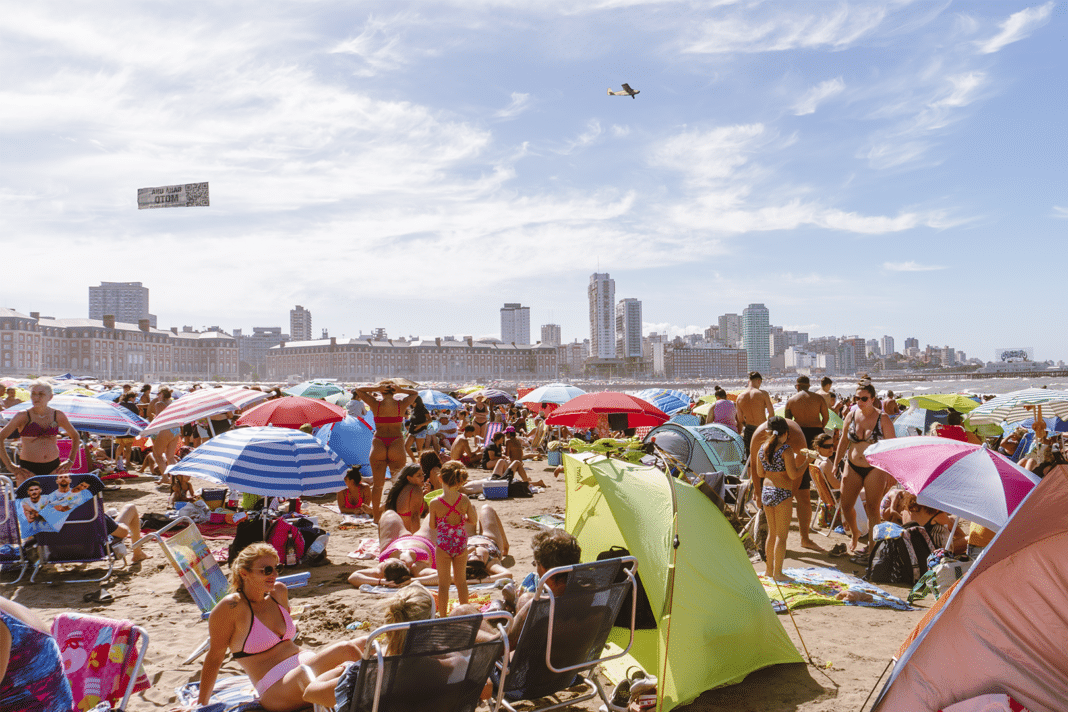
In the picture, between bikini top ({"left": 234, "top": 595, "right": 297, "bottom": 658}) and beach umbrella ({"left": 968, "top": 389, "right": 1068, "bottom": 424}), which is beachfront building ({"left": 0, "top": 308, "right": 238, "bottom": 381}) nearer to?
beach umbrella ({"left": 968, "top": 389, "right": 1068, "bottom": 424})

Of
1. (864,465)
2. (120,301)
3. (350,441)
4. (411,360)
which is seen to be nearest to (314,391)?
(350,441)

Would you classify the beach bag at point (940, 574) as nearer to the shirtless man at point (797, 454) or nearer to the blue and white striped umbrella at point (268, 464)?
the shirtless man at point (797, 454)

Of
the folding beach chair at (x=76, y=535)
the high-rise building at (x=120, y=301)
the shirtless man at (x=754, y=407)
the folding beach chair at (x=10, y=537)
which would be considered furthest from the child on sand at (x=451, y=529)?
the high-rise building at (x=120, y=301)

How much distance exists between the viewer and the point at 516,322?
640ft

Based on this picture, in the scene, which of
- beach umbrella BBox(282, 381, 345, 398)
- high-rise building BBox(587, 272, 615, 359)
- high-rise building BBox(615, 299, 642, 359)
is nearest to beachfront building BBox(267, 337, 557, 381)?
high-rise building BBox(587, 272, 615, 359)

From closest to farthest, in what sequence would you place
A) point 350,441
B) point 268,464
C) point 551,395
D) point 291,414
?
point 268,464 → point 291,414 → point 350,441 → point 551,395

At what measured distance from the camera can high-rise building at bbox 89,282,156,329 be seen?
600 feet

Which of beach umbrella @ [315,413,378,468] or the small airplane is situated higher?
the small airplane

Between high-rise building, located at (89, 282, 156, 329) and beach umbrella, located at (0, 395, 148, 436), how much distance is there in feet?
650

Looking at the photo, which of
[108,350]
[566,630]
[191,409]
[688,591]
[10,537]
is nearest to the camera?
[566,630]

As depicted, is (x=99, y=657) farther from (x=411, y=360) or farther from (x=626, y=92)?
(x=411, y=360)

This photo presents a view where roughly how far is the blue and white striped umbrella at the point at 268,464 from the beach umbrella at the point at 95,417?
331cm

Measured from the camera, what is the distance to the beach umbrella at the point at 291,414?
7.98m

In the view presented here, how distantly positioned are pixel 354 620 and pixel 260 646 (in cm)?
162
